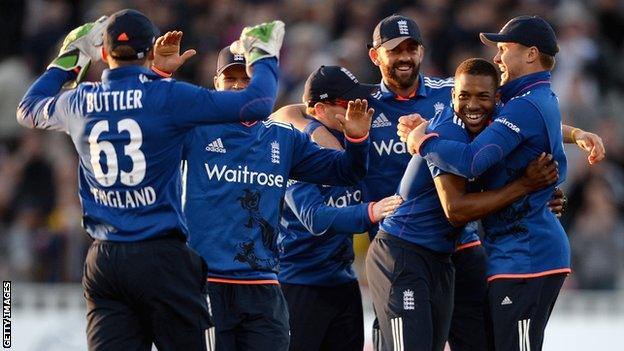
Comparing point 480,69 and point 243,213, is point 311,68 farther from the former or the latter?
point 480,69

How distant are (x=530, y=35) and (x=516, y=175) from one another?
2.79ft

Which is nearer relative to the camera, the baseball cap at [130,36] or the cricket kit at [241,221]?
the baseball cap at [130,36]

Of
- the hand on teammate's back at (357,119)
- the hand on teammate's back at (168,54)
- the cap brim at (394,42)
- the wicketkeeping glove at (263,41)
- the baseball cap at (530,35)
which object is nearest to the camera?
the wicketkeeping glove at (263,41)

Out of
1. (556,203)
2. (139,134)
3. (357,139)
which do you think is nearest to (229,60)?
(357,139)

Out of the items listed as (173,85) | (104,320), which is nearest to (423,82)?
(173,85)

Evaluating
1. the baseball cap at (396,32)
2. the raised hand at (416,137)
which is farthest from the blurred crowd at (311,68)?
the raised hand at (416,137)

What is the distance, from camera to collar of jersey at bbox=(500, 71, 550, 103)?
26.8 feet

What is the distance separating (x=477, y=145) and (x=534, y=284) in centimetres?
89

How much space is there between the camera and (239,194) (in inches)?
327

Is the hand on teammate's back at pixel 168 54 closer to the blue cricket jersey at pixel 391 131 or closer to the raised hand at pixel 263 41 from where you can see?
the raised hand at pixel 263 41

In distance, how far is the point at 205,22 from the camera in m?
16.2

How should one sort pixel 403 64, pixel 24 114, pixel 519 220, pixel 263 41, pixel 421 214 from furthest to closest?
pixel 403 64
pixel 421 214
pixel 519 220
pixel 24 114
pixel 263 41

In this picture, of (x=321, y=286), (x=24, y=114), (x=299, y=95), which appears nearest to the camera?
(x=24, y=114)

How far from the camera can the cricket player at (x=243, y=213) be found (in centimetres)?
823
